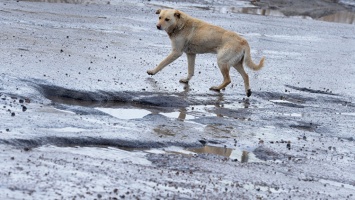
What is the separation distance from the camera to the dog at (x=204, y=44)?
11.6 meters

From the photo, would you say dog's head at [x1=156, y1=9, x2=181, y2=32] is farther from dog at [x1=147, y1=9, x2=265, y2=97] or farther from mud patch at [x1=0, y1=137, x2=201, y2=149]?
mud patch at [x1=0, y1=137, x2=201, y2=149]

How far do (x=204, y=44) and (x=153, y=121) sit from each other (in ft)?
10.3

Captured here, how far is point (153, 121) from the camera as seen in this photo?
9023 millimetres

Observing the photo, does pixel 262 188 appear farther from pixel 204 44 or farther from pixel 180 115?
pixel 204 44

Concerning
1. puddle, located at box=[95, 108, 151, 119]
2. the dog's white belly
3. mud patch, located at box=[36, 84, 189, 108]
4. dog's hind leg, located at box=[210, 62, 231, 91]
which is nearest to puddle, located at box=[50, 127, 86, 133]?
puddle, located at box=[95, 108, 151, 119]

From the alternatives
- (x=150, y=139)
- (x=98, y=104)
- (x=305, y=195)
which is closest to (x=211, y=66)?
(x=98, y=104)

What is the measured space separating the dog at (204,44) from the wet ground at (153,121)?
31 cm

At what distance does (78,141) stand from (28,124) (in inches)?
23.3

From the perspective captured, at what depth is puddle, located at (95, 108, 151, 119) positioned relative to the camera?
919 cm

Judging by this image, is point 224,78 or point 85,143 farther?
point 224,78

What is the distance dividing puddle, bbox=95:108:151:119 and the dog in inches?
84.4

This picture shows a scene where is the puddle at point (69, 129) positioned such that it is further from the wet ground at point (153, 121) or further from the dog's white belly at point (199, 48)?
the dog's white belly at point (199, 48)

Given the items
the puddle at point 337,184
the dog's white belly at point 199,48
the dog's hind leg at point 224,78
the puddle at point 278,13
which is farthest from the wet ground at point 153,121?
the puddle at point 278,13

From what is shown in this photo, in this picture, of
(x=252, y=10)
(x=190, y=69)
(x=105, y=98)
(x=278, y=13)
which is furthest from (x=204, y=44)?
(x=278, y=13)
